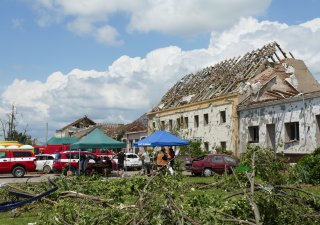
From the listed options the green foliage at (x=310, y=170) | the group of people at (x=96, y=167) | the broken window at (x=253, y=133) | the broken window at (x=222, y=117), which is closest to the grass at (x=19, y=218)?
the green foliage at (x=310, y=170)

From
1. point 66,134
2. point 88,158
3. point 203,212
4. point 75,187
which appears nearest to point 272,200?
point 203,212

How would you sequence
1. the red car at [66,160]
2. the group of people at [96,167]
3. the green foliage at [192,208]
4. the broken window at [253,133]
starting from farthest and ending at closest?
the broken window at [253,133] → the red car at [66,160] → the group of people at [96,167] → the green foliage at [192,208]

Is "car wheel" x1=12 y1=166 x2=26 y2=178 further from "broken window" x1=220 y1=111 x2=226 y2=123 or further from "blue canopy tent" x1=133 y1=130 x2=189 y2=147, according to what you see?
"broken window" x1=220 y1=111 x2=226 y2=123

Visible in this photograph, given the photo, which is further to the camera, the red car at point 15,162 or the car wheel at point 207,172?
the red car at point 15,162

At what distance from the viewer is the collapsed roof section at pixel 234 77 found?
34.1 m

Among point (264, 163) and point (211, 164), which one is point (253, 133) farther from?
point (264, 163)

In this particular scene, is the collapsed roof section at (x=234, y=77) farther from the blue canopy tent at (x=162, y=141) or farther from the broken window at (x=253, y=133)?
the blue canopy tent at (x=162, y=141)

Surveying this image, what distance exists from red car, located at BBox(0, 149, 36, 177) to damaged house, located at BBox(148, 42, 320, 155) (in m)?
14.6

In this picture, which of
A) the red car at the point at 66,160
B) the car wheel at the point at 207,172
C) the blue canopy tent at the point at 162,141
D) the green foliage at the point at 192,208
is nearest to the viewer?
the green foliage at the point at 192,208

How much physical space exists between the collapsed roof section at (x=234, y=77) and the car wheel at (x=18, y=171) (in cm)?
1620

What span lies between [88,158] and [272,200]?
69.8ft

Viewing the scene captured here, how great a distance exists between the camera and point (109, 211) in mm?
5844

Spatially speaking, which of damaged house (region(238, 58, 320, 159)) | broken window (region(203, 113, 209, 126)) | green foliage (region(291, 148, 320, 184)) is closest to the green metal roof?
damaged house (region(238, 58, 320, 159))

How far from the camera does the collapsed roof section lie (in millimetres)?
34125
